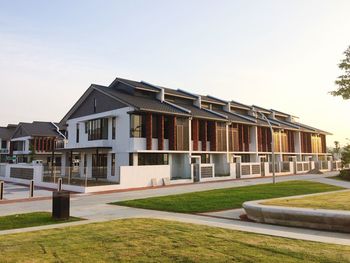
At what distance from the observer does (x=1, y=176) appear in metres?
38.8

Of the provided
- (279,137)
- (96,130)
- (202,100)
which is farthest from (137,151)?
(279,137)

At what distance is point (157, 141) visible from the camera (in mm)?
31234

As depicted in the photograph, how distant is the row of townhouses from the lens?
29.8 metres

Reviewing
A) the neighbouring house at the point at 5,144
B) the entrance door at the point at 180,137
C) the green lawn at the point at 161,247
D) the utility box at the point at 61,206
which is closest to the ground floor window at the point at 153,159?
the entrance door at the point at 180,137

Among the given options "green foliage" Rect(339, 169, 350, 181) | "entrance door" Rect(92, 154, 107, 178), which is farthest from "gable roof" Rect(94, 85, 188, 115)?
"green foliage" Rect(339, 169, 350, 181)

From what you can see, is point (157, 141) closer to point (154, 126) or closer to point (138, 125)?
point (154, 126)

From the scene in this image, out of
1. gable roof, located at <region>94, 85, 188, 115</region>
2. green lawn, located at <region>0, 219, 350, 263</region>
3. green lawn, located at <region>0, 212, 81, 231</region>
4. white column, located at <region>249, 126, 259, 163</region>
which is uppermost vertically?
gable roof, located at <region>94, 85, 188, 115</region>

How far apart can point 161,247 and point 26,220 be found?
7.52 metres

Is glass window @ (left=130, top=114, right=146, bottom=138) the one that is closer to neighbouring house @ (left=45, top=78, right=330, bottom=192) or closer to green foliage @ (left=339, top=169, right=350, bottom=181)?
neighbouring house @ (left=45, top=78, right=330, bottom=192)

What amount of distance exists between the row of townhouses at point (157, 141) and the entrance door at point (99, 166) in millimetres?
95

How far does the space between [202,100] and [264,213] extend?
3048 cm

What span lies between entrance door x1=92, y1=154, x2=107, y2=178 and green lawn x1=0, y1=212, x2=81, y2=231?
17075mm

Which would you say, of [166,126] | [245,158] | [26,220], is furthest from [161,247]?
[245,158]

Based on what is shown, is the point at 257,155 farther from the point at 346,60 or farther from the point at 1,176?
the point at 1,176
